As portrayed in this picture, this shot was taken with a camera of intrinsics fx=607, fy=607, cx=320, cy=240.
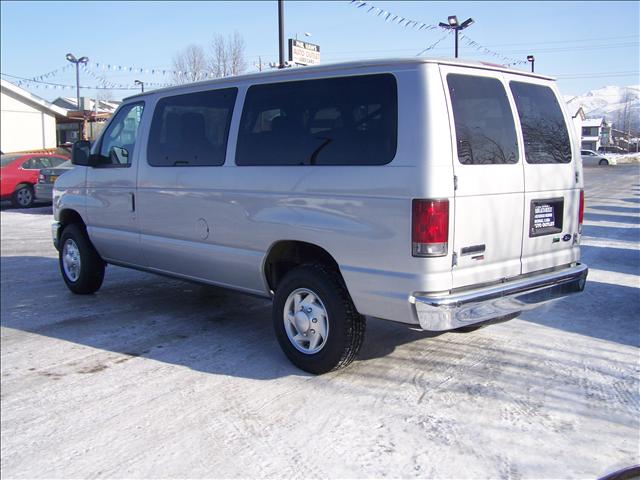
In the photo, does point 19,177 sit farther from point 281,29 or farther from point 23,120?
point 23,120

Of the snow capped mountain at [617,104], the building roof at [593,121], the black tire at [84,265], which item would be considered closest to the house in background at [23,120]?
the black tire at [84,265]

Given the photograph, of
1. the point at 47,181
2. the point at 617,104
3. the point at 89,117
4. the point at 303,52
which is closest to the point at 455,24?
the point at 303,52

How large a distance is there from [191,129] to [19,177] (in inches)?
554

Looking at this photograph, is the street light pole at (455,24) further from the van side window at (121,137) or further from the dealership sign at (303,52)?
the van side window at (121,137)

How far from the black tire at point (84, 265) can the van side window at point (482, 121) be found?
4.55 metres

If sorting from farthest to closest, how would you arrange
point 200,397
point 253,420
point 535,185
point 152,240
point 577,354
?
point 152,240
point 577,354
point 535,185
point 200,397
point 253,420

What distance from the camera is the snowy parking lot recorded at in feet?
10.8

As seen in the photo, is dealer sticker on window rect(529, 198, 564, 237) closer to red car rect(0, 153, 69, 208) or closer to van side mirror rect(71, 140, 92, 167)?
van side mirror rect(71, 140, 92, 167)

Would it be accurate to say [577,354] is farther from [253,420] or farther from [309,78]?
[309,78]

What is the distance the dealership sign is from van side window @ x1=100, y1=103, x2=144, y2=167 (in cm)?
873

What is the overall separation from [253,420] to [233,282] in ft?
5.25

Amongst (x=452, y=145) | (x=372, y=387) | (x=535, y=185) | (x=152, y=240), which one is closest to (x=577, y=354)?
(x=535, y=185)

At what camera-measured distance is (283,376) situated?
450cm

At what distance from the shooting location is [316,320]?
4.44 meters
